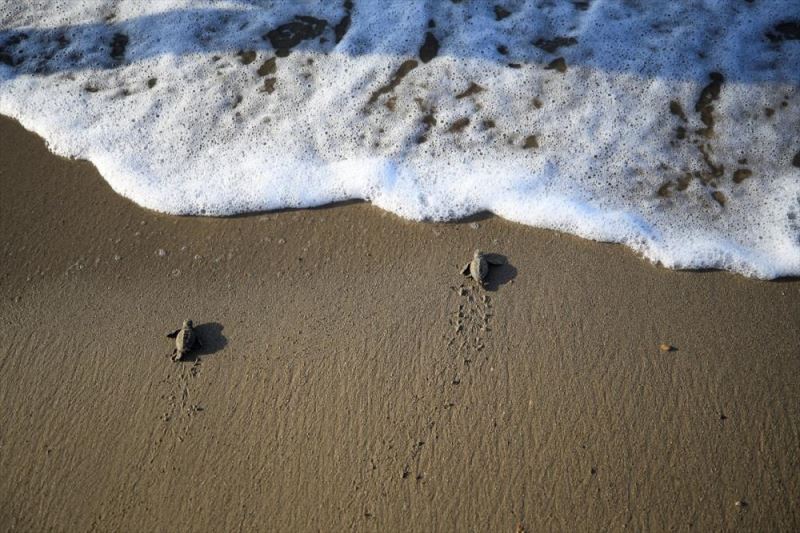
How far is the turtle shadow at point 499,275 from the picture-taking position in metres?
2.65

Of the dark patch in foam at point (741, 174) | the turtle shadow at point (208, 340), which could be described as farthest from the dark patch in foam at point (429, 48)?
the turtle shadow at point (208, 340)

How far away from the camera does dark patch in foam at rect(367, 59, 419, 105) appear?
3.51 metres

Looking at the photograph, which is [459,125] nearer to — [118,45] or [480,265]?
[480,265]

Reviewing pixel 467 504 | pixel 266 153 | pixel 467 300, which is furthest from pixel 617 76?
pixel 467 504

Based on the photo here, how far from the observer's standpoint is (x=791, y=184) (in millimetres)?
2982

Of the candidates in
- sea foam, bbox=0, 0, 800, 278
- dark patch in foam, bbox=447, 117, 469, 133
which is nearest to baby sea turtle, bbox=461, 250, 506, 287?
sea foam, bbox=0, 0, 800, 278

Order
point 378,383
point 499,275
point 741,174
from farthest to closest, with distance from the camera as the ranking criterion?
point 741,174 → point 499,275 → point 378,383

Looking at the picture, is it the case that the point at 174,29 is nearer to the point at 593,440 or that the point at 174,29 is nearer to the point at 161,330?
the point at 161,330

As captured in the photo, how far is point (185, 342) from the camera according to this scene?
8.21 feet

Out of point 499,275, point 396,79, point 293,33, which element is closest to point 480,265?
point 499,275

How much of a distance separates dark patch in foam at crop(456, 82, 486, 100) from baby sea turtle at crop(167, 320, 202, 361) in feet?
7.00

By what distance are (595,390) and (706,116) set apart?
2000 millimetres

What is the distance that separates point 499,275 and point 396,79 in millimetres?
1645

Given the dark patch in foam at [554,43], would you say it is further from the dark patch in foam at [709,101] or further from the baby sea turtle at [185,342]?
the baby sea turtle at [185,342]
